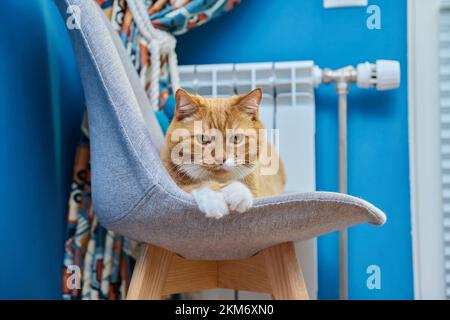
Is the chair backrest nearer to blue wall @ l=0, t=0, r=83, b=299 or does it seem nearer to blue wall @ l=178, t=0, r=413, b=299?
blue wall @ l=0, t=0, r=83, b=299

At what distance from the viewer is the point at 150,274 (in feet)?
3.84

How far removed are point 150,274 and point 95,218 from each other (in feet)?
1.45

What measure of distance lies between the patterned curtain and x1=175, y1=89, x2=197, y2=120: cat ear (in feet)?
1.36

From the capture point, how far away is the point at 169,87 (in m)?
1.67

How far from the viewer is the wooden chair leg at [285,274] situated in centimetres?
111

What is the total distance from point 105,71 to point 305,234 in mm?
538

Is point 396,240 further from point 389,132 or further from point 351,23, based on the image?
point 351,23

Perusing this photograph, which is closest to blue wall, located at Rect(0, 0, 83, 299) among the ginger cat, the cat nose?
the ginger cat

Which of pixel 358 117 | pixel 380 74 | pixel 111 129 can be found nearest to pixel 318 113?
pixel 358 117

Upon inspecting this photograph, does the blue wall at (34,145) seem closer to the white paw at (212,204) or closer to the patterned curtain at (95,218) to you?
the patterned curtain at (95,218)

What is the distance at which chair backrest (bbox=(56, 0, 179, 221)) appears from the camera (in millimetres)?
1024

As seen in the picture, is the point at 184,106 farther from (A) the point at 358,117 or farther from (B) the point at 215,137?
(A) the point at 358,117

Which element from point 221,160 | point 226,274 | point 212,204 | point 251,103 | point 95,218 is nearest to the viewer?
point 212,204
